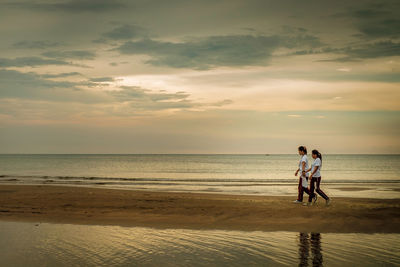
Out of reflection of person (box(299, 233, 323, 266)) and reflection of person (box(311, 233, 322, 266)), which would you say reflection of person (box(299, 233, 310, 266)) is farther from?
reflection of person (box(311, 233, 322, 266))

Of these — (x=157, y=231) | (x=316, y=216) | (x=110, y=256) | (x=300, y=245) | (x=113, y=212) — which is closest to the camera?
(x=110, y=256)

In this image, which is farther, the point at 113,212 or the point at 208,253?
the point at 113,212

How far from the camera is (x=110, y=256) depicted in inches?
306

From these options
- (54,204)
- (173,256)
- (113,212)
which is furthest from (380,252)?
(54,204)

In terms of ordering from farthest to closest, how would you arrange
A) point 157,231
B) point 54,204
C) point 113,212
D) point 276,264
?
point 54,204, point 113,212, point 157,231, point 276,264

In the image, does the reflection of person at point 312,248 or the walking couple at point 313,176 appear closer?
the reflection of person at point 312,248

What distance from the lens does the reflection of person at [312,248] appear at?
294 inches

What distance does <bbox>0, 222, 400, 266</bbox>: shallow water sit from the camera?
7449 millimetres

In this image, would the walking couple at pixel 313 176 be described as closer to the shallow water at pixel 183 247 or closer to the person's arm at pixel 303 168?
the person's arm at pixel 303 168

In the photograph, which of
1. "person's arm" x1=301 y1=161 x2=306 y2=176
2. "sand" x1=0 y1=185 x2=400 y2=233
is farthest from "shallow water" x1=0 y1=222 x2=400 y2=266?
"person's arm" x1=301 y1=161 x2=306 y2=176

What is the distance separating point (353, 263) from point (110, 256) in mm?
5424

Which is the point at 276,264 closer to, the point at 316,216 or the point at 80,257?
the point at 80,257

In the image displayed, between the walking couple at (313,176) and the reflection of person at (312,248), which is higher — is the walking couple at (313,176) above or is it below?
above

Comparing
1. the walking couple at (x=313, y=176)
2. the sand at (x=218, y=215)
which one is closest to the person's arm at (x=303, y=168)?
the walking couple at (x=313, y=176)
